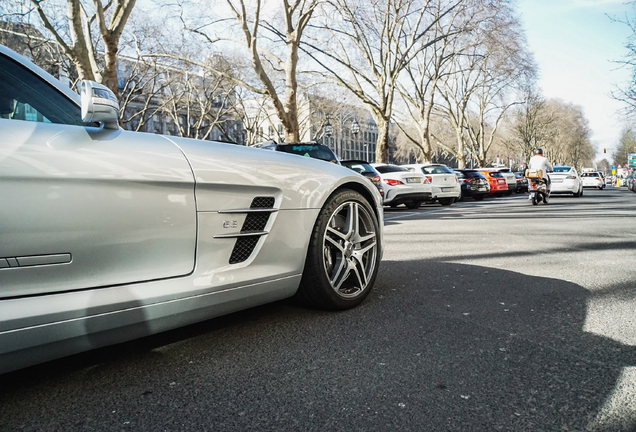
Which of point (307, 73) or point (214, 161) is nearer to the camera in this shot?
point (214, 161)

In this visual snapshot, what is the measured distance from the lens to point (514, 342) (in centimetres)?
263

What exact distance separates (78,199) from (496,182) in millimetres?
25566

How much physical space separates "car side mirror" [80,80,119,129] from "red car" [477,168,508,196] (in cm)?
2473

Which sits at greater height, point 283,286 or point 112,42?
point 112,42

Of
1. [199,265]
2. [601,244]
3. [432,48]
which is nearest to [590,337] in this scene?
[199,265]

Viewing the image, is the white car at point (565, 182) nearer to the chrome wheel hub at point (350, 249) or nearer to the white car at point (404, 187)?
the white car at point (404, 187)

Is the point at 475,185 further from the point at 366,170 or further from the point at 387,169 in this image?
the point at 366,170

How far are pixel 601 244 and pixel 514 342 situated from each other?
15.2ft

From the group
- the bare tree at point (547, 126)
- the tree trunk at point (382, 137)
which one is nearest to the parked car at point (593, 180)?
the bare tree at point (547, 126)

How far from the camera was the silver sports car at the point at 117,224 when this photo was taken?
1.79 m

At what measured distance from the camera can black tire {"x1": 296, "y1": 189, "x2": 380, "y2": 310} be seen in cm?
298

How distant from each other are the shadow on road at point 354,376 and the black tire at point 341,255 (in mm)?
124

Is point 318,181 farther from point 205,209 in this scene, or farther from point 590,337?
point 590,337

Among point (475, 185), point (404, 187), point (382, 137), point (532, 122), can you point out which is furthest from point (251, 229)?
point (532, 122)
